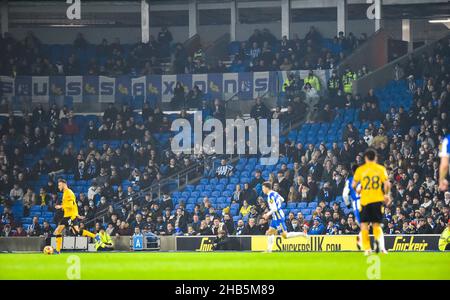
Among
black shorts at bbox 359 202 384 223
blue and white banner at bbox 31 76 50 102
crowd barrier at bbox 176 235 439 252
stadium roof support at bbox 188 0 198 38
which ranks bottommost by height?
crowd barrier at bbox 176 235 439 252

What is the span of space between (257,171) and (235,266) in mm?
11612

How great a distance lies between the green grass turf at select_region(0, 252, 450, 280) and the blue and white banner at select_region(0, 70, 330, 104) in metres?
12.9

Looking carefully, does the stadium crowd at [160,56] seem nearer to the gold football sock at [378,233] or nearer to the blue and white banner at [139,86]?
the blue and white banner at [139,86]

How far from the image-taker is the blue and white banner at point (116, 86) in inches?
1341

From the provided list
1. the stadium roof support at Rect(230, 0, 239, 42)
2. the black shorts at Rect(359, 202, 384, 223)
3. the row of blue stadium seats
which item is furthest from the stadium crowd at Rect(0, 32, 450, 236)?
the black shorts at Rect(359, 202, 384, 223)

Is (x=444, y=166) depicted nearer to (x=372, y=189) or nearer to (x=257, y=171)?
(x=372, y=189)

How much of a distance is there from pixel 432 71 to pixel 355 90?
2.49m

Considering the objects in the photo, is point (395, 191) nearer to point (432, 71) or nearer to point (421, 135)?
point (421, 135)

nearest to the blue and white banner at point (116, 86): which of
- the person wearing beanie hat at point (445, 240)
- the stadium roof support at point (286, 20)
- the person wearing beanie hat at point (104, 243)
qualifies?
the stadium roof support at point (286, 20)

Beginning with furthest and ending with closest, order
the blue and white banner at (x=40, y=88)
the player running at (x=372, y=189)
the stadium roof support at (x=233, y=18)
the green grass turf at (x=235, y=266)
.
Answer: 1. the stadium roof support at (x=233, y=18)
2. the blue and white banner at (x=40, y=88)
3. the green grass turf at (x=235, y=266)
4. the player running at (x=372, y=189)

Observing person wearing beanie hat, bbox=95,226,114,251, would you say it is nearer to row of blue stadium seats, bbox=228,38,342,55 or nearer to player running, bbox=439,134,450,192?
row of blue stadium seats, bbox=228,38,342,55

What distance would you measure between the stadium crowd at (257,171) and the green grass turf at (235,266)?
6299 millimetres

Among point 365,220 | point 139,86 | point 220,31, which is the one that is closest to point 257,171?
point 139,86

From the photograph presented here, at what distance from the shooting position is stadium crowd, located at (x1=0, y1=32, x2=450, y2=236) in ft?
90.0
